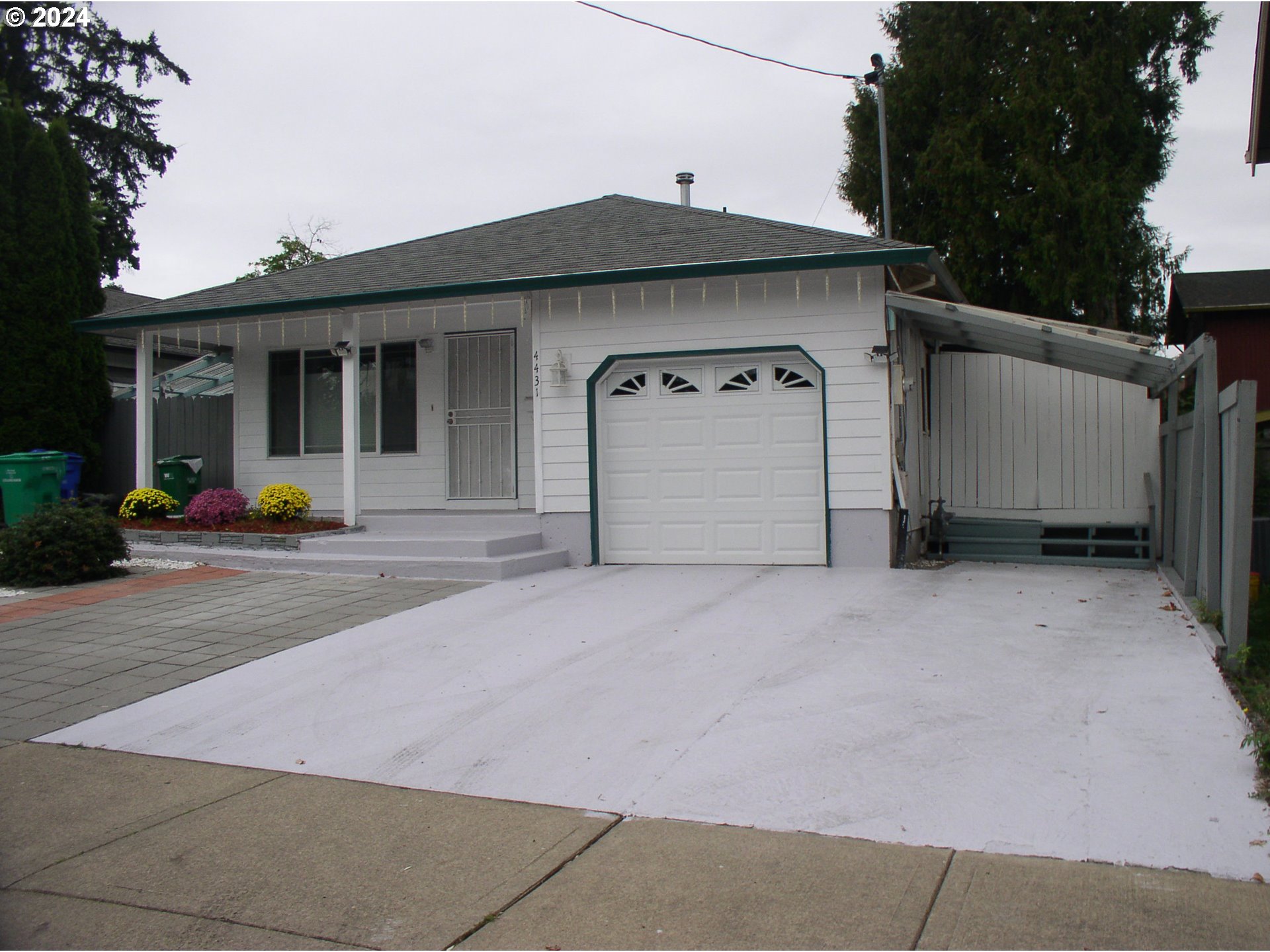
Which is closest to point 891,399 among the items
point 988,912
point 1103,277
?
point 988,912

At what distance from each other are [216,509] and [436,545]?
324 cm

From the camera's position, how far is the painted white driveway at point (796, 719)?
12.1 feet

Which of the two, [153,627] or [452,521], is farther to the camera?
[452,521]

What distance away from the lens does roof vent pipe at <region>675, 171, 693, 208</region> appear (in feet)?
46.1

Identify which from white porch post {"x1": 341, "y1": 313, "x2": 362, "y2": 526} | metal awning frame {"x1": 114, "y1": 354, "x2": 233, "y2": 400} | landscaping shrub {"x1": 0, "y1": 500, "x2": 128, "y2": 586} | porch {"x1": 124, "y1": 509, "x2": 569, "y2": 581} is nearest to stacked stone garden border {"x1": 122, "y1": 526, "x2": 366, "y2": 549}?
porch {"x1": 124, "y1": 509, "x2": 569, "y2": 581}

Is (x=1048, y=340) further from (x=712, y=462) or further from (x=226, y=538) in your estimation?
(x=226, y=538)

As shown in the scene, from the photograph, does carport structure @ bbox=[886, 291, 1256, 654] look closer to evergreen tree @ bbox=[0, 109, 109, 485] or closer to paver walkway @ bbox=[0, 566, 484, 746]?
paver walkway @ bbox=[0, 566, 484, 746]

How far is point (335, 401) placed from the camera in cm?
1293

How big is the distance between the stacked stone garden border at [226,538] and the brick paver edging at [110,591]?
0.57 m

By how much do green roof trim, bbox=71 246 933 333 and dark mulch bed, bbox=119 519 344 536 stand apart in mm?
2468

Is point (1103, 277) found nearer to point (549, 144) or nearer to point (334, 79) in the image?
point (549, 144)

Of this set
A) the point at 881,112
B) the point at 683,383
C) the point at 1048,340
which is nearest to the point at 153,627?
the point at 683,383

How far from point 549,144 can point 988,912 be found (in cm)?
1549

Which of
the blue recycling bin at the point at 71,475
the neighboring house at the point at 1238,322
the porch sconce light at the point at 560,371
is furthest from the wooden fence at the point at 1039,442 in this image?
the blue recycling bin at the point at 71,475
